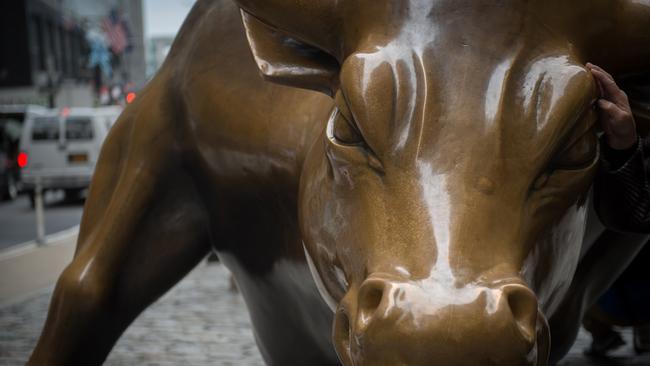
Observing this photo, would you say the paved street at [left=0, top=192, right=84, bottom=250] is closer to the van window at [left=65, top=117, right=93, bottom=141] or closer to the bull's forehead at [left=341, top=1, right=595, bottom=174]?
A: the van window at [left=65, top=117, right=93, bottom=141]

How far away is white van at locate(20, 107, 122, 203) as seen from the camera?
70.0ft

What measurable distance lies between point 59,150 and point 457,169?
2033 centimetres

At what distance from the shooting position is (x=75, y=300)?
11.8 ft

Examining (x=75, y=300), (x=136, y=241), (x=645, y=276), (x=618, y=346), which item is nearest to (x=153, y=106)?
(x=136, y=241)

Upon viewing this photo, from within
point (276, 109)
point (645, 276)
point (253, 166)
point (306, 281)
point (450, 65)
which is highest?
point (450, 65)

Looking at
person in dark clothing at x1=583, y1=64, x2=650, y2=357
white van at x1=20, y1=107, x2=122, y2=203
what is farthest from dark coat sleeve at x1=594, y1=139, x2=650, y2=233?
white van at x1=20, y1=107, x2=122, y2=203

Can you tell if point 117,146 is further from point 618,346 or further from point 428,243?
point 618,346

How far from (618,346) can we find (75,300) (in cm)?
417

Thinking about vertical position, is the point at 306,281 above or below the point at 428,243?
below

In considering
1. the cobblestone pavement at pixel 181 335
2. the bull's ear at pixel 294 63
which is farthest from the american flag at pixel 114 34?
the bull's ear at pixel 294 63

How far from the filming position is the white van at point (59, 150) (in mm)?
21328

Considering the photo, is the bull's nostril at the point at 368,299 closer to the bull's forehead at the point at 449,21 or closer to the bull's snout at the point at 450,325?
the bull's snout at the point at 450,325

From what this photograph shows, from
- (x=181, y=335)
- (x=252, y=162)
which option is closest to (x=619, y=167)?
(x=252, y=162)

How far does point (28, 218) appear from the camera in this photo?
19109 mm
